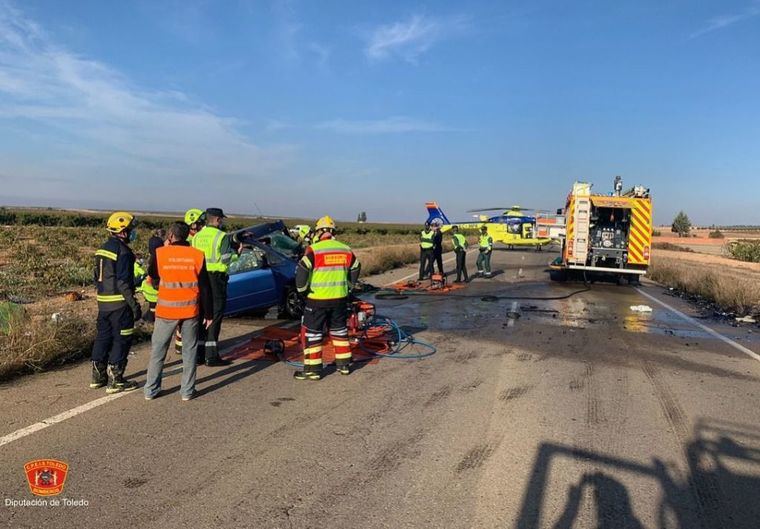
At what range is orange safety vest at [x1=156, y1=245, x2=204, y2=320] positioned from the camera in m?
5.28

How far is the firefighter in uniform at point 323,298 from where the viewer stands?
625cm

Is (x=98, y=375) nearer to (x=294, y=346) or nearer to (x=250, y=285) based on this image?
(x=294, y=346)

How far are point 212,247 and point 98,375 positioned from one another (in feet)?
6.39

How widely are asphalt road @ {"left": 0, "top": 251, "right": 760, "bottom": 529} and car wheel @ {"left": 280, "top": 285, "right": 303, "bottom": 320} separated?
123 inches

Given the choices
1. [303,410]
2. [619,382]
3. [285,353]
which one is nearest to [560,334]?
[619,382]

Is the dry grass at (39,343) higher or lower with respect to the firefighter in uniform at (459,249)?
lower

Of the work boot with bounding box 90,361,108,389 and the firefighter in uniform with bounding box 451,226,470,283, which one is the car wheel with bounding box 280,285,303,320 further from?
the firefighter in uniform with bounding box 451,226,470,283

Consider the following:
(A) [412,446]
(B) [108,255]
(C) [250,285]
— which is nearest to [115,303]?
(B) [108,255]

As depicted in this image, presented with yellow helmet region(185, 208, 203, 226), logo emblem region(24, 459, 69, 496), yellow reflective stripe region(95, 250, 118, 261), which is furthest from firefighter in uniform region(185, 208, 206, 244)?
logo emblem region(24, 459, 69, 496)

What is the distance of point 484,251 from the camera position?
63.5 feet

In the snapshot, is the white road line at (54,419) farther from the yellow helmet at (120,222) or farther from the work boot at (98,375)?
the yellow helmet at (120,222)

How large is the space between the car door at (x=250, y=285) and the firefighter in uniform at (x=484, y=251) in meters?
10.5

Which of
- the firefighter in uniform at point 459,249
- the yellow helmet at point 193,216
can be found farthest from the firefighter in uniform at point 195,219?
the firefighter in uniform at point 459,249

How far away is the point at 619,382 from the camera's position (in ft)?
20.8
